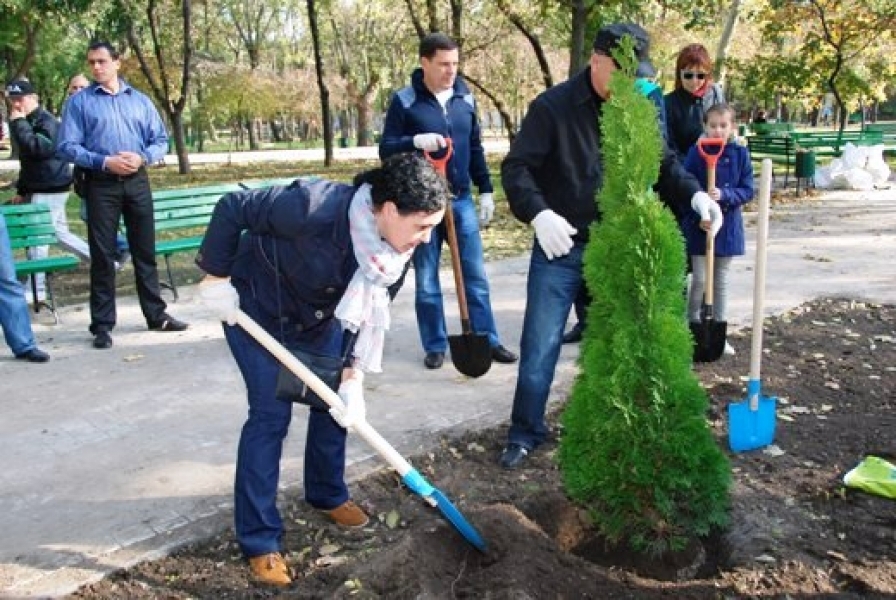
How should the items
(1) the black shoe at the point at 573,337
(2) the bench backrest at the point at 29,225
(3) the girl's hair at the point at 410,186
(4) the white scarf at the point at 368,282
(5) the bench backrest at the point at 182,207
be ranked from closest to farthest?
1. (3) the girl's hair at the point at 410,186
2. (4) the white scarf at the point at 368,282
3. (1) the black shoe at the point at 573,337
4. (2) the bench backrest at the point at 29,225
5. (5) the bench backrest at the point at 182,207

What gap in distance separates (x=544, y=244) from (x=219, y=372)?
8.61ft

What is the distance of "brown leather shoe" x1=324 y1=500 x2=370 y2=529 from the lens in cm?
339

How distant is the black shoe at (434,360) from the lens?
531 centimetres

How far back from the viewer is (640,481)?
9.29ft

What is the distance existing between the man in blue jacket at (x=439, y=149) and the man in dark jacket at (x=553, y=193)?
4.51 ft

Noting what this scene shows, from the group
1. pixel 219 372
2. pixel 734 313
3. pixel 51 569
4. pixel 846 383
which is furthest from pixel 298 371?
pixel 734 313

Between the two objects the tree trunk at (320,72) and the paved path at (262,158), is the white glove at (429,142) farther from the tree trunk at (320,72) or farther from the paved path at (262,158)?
the paved path at (262,158)

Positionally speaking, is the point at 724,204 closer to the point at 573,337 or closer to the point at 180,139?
the point at 573,337

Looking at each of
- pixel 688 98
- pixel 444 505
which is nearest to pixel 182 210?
pixel 688 98

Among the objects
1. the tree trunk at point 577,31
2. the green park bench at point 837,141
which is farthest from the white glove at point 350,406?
the green park bench at point 837,141

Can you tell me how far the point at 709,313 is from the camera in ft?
16.8

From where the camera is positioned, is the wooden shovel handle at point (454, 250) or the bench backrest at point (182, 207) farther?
the bench backrest at point (182, 207)

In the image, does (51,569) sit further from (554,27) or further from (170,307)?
(554,27)

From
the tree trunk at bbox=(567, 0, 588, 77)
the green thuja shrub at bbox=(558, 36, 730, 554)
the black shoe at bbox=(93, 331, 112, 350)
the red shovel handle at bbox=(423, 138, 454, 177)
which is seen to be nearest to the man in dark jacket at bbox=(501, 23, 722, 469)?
the green thuja shrub at bbox=(558, 36, 730, 554)
